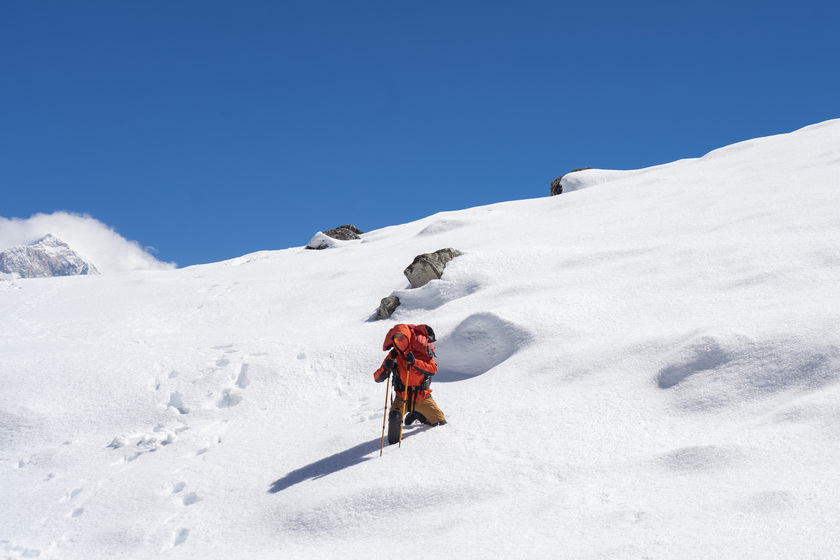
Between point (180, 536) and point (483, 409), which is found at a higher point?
point (483, 409)

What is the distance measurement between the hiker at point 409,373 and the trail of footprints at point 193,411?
8.87ft

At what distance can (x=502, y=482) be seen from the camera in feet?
20.0

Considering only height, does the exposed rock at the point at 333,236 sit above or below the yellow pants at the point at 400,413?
above

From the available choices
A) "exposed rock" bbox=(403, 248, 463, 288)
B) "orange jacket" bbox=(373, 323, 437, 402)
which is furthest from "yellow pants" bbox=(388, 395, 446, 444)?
"exposed rock" bbox=(403, 248, 463, 288)

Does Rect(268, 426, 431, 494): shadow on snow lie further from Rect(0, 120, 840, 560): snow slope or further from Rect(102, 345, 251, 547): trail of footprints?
Rect(102, 345, 251, 547): trail of footprints

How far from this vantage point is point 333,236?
26547 millimetres

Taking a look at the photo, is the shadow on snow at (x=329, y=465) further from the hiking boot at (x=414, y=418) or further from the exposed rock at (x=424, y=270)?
the exposed rock at (x=424, y=270)

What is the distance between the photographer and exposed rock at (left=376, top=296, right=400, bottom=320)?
1326 cm

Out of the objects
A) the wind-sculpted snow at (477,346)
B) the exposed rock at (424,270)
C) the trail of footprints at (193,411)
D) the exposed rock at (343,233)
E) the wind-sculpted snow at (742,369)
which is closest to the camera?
the wind-sculpted snow at (742,369)

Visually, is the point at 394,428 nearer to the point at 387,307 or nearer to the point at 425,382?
the point at 425,382

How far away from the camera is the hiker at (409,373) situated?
778 cm

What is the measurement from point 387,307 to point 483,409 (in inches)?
214

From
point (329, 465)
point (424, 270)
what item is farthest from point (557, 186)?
point (329, 465)

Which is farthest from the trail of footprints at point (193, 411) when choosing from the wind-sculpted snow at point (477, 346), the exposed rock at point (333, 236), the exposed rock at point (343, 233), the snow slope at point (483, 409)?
the exposed rock at point (343, 233)
